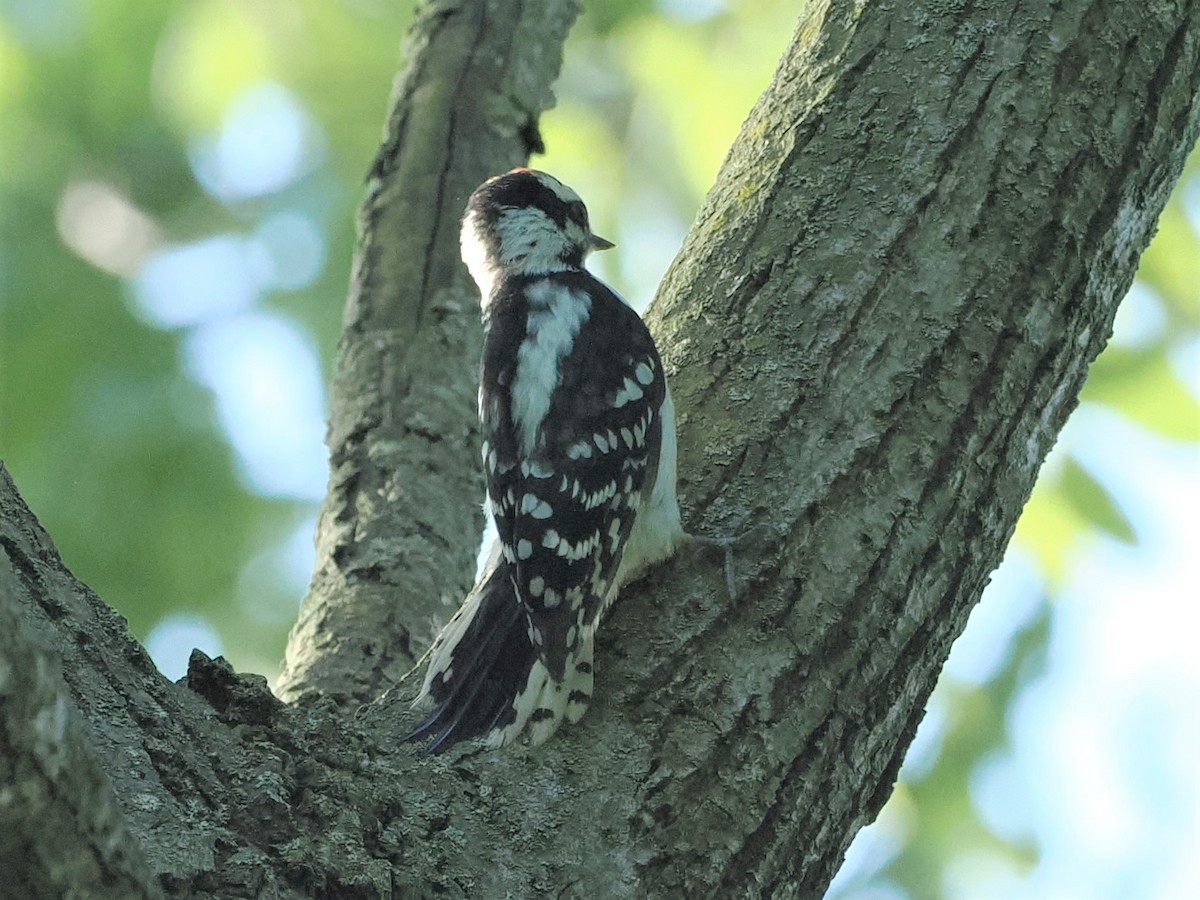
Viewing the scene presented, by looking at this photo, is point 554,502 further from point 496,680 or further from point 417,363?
point 417,363

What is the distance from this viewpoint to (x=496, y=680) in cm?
236

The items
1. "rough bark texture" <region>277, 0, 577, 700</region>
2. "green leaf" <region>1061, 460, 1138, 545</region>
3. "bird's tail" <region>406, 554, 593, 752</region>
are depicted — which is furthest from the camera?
"green leaf" <region>1061, 460, 1138, 545</region>

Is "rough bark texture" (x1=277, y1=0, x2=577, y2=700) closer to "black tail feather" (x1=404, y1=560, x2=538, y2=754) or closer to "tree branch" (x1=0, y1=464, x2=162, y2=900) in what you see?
"black tail feather" (x1=404, y1=560, x2=538, y2=754)

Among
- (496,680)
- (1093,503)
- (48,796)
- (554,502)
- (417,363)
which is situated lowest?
(48,796)

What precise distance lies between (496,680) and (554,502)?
41 centimetres

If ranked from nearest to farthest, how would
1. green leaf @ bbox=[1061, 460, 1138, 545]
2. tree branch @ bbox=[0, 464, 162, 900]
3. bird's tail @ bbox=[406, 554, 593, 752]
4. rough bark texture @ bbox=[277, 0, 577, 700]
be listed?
1. tree branch @ bbox=[0, 464, 162, 900]
2. bird's tail @ bbox=[406, 554, 593, 752]
3. rough bark texture @ bbox=[277, 0, 577, 700]
4. green leaf @ bbox=[1061, 460, 1138, 545]

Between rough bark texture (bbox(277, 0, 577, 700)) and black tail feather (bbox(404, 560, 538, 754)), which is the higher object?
rough bark texture (bbox(277, 0, 577, 700))

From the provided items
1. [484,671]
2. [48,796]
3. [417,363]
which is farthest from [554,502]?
[48,796]

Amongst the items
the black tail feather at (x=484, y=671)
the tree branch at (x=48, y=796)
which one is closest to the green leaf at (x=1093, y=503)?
the black tail feather at (x=484, y=671)

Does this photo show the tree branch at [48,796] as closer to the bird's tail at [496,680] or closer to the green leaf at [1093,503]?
the bird's tail at [496,680]

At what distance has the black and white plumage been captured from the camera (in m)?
2.23

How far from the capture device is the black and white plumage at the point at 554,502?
2.23m

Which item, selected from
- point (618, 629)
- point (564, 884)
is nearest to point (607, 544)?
point (618, 629)

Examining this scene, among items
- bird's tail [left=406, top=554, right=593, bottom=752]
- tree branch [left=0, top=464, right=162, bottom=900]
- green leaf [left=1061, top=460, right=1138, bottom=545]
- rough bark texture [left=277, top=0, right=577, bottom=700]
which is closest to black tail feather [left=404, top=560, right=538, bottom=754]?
bird's tail [left=406, top=554, right=593, bottom=752]
